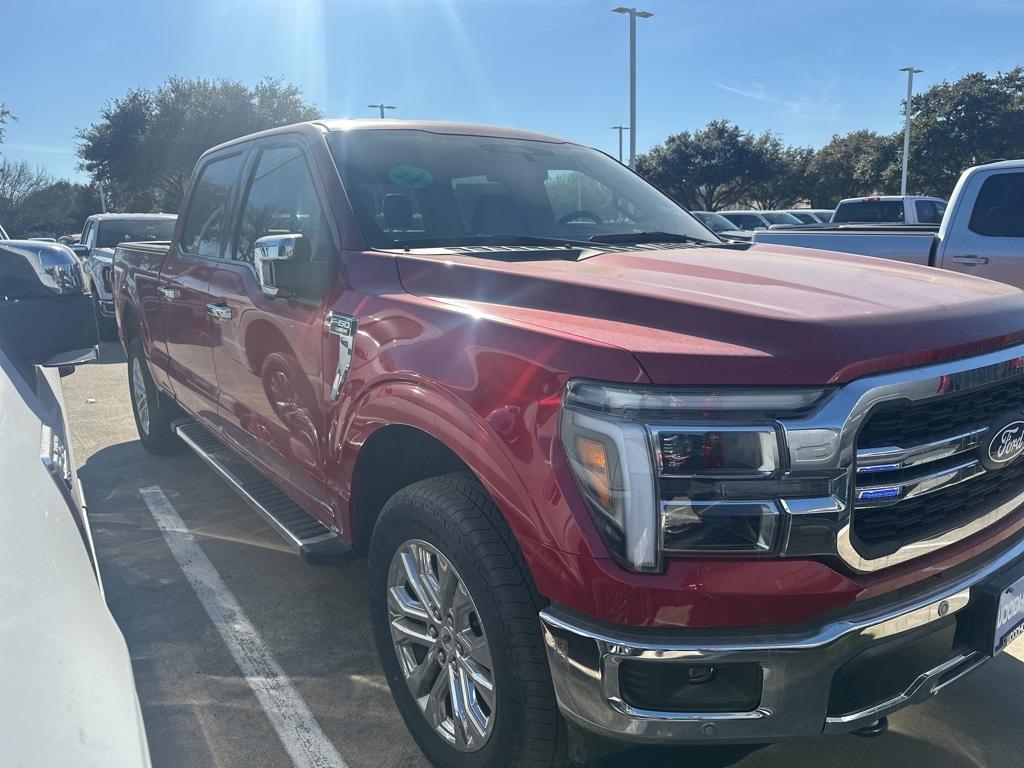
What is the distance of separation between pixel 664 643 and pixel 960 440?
88 centimetres

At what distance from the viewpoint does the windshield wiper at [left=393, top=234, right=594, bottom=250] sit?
285cm

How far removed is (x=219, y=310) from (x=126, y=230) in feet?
33.2

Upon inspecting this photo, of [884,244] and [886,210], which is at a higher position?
[886,210]

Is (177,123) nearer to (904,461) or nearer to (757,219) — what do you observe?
(757,219)

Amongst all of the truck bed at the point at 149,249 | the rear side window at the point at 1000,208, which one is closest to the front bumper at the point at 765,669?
the truck bed at the point at 149,249

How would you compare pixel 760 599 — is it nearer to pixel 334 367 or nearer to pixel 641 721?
pixel 641 721

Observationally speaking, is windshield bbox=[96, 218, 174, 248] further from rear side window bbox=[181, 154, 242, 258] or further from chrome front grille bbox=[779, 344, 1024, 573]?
chrome front grille bbox=[779, 344, 1024, 573]

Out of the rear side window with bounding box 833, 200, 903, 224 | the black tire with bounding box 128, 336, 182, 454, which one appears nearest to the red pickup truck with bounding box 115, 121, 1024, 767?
the black tire with bounding box 128, 336, 182, 454

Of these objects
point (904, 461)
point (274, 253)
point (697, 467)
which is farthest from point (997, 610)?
point (274, 253)

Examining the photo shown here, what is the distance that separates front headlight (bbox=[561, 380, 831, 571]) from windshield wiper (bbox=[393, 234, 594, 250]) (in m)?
1.36

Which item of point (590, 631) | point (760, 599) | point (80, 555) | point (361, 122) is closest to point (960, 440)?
point (760, 599)

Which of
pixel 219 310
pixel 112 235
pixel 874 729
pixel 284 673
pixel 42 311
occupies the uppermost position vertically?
pixel 112 235

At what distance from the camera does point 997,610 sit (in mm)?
1954

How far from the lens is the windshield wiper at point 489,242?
2.85 meters
